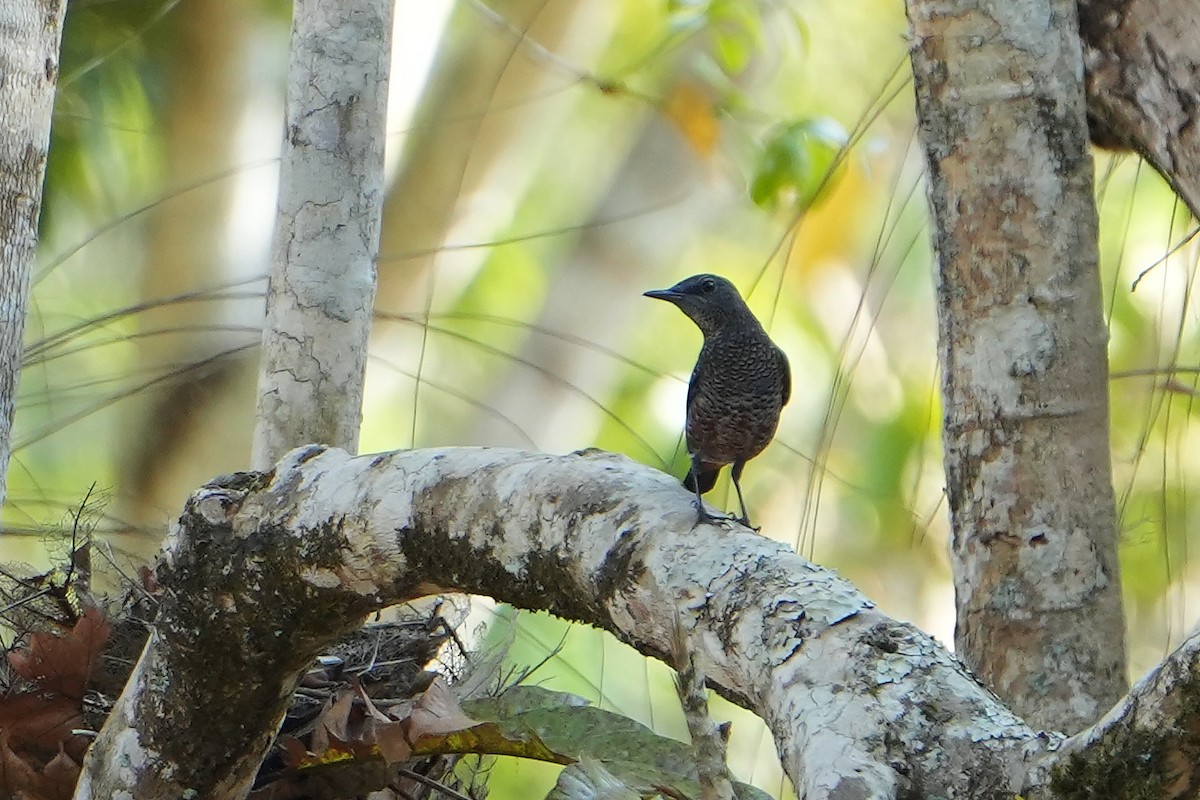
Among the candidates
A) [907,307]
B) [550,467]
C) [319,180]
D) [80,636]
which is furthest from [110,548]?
[907,307]

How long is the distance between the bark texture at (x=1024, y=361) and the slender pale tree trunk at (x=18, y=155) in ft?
3.78

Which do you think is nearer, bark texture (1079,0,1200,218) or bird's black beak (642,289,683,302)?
bark texture (1079,0,1200,218)

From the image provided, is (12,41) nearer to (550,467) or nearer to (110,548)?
(110,548)

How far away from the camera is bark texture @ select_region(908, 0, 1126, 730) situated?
158cm

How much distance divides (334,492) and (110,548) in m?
1.07

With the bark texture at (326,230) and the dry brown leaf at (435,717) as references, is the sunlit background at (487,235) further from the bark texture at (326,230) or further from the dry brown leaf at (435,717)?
the dry brown leaf at (435,717)

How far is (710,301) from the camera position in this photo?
2.17 m

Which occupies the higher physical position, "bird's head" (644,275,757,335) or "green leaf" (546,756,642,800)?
"bird's head" (644,275,757,335)

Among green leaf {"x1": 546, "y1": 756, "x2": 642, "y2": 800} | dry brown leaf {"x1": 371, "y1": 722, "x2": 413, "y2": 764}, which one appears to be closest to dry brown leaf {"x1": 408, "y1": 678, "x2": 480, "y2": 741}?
dry brown leaf {"x1": 371, "y1": 722, "x2": 413, "y2": 764}

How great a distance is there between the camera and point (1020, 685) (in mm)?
1567

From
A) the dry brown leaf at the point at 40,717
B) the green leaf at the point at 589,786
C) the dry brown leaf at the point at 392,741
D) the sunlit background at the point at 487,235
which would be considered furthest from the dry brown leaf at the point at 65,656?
the sunlit background at the point at 487,235

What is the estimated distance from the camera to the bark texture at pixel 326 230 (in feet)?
5.82

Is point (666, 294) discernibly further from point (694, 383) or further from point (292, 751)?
point (292, 751)

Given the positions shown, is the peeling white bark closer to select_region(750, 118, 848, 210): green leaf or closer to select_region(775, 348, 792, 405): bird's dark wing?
select_region(775, 348, 792, 405): bird's dark wing
